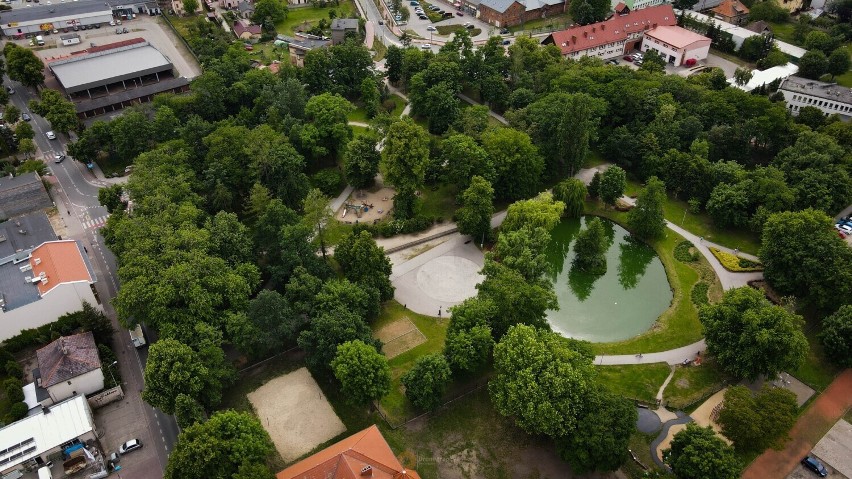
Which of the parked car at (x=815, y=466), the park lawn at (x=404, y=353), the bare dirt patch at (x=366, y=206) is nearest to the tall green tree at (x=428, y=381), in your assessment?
the park lawn at (x=404, y=353)

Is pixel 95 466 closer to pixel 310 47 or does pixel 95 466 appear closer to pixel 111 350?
pixel 111 350

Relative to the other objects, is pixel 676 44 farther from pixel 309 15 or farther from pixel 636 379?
pixel 309 15

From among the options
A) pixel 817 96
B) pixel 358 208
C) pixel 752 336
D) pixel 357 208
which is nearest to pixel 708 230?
pixel 752 336

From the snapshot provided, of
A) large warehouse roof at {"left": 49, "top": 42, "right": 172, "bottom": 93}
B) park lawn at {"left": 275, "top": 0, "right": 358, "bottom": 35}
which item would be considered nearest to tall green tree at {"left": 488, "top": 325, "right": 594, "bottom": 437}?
large warehouse roof at {"left": 49, "top": 42, "right": 172, "bottom": 93}

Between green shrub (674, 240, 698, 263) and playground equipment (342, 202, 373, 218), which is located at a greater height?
playground equipment (342, 202, 373, 218)

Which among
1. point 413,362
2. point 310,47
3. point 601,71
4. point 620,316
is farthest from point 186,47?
point 620,316

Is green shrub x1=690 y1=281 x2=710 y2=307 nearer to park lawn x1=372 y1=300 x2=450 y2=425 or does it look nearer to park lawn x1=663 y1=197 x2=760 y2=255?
park lawn x1=663 y1=197 x2=760 y2=255
